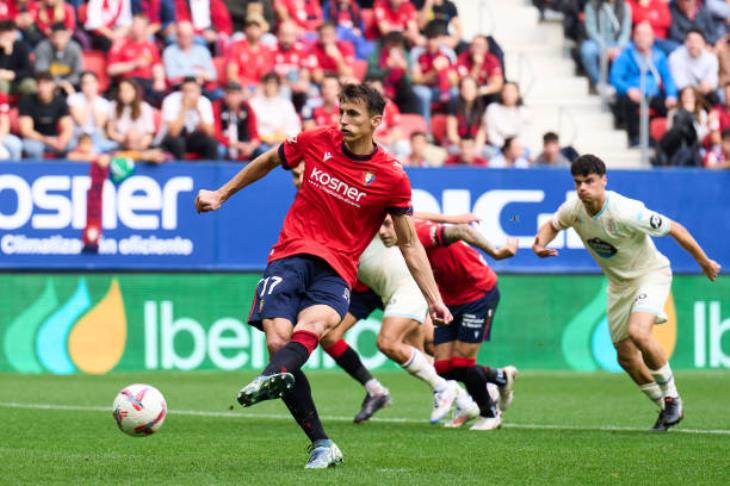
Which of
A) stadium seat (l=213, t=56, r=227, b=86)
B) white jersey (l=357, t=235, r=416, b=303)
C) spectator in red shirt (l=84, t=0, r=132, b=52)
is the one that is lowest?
white jersey (l=357, t=235, r=416, b=303)

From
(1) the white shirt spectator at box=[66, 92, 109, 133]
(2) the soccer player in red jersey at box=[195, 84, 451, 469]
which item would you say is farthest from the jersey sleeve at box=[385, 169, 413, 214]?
(1) the white shirt spectator at box=[66, 92, 109, 133]

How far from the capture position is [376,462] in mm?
9516

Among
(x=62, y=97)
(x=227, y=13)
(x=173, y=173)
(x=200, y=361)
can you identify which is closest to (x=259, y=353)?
(x=200, y=361)

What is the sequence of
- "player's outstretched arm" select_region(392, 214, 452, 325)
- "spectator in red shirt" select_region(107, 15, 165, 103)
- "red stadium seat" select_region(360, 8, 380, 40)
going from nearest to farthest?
"player's outstretched arm" select_region(392, 214, 452, 325)
"spectator in red shirt" select_region(107, 15, 165, 103)
"red stadium seat" select_region(360, 8, 380, 40)

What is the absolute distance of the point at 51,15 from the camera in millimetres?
21234

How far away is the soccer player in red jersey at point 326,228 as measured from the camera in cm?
906

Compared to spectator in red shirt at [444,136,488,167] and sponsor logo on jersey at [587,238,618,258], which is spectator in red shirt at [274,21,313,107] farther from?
sponsor logo on jersey at [587,238,618,258]

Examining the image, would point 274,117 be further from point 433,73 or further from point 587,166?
point 587,166

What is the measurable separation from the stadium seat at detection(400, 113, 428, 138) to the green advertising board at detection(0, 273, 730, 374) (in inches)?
118

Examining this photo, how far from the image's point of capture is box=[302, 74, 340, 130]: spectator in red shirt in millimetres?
20609

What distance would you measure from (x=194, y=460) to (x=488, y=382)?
453 cm

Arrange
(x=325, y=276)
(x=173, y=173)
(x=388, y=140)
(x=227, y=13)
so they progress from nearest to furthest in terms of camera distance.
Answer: (x=325, y=276), (x=173, y=173), (x=388, y=140), (x=227, y=13)

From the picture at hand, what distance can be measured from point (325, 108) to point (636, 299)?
8.96 metres

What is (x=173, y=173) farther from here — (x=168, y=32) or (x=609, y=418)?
(x=609, y=418)
